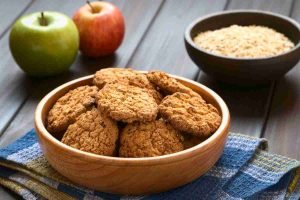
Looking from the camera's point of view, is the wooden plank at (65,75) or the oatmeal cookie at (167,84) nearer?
the oatmeal cookie at (167,84)

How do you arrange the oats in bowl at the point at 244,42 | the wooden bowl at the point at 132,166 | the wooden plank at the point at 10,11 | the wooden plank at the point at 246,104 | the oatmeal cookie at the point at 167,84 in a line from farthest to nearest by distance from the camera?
the wooden plank at the point at 10,11
the oats in bowl at the point at 244,42
the wooden plank at the point at 246,104
the oatmeal cookie at the point at 167,84
the wooden bowl at the point at 132,166

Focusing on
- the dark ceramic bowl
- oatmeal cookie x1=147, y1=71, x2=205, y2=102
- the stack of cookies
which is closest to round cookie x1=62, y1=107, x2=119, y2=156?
the stack of cookies

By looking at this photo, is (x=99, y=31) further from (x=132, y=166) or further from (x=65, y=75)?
(x=132, y=166)

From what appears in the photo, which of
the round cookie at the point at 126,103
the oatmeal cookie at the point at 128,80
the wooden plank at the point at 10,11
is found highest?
the round cookie at the point at 126,103

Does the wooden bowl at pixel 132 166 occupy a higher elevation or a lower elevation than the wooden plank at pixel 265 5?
higher

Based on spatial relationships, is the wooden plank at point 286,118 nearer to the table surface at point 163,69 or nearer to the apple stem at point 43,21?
the table surface at point 163,69

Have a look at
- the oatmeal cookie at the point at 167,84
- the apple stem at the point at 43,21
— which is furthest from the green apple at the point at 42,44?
the oatmeal cookie at the point at 167,84

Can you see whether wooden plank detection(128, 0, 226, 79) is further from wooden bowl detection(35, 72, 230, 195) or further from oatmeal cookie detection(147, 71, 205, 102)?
wooden bowl detection(35, 72, 230, 195)

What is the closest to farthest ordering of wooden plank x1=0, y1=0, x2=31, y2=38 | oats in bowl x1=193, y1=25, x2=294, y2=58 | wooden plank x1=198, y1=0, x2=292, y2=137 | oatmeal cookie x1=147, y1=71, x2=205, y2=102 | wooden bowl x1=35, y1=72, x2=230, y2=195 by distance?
wooden bowl x1=35, y1=72, x2=230, y2=195 → oatmeal cookie x1=147, y1=71, x2=205, y2=102 → wooden plank x1=198, y1=0, x2=292, y2=137 → oats in bowl x1=193, y1=25, x2=294, y2=58 → wooden plank x1=0, y1=0, x2=31, y2=38

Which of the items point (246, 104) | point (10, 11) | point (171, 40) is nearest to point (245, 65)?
point (246, 104)
